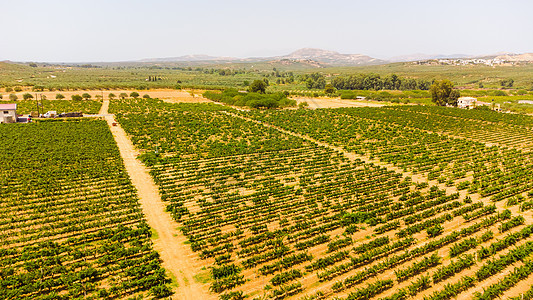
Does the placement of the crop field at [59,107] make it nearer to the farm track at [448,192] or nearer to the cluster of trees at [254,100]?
the cluster of trees at [254,100]

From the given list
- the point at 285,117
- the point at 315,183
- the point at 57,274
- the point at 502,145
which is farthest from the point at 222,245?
the point at 285,117

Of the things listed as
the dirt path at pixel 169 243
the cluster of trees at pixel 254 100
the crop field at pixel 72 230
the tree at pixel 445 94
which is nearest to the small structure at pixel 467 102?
the tree at pixel 445 94

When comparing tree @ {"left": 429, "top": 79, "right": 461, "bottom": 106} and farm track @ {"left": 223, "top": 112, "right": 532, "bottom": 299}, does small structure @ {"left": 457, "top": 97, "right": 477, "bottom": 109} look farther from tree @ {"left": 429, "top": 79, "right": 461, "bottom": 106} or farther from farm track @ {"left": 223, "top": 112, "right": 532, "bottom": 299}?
farm track @ {"left": 223, "top": 112, "right": 532, "bottom": 299}

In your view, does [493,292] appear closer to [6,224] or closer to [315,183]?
[315,183]

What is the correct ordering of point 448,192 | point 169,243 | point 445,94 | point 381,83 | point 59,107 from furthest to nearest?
point 381,83 → point 445,94 → point 59,107 → point 448,192 → point 169,243

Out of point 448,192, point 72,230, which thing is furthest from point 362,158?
point 72,230

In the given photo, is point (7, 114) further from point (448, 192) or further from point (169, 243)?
point (448, 192)
